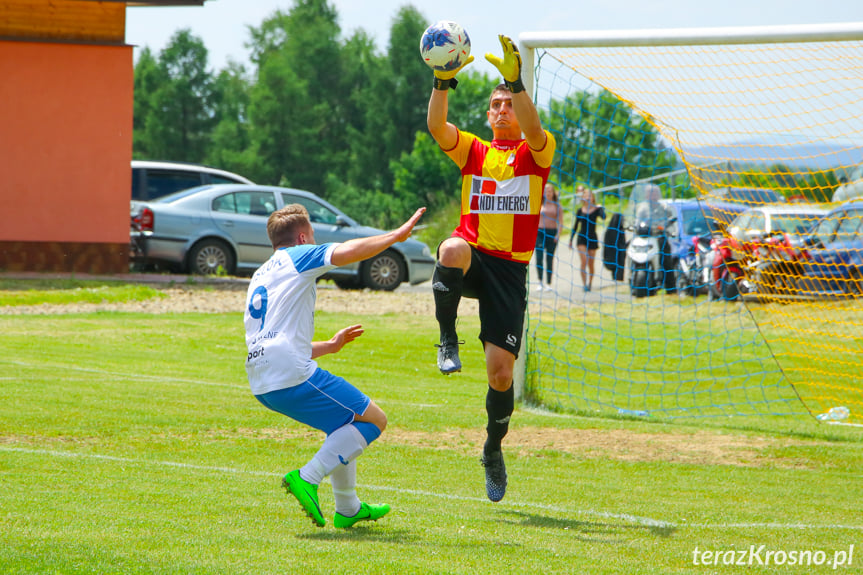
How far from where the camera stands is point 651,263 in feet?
64.7

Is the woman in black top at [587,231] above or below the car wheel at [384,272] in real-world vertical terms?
above

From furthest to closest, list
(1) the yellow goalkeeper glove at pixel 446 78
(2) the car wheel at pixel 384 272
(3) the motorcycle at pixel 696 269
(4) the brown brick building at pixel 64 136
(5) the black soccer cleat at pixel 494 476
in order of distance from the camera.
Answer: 1. (2) the car wheel at pixel 384 272
2. (4) the brown brick building at pixel 64 136
3. (3) the motorcycle at pixel 696 269
4. (5) the black soccer cleat at pixel 494 476
5. (1) the yellow goalkeeper glove at pixel 446 78

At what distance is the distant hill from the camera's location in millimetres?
9141

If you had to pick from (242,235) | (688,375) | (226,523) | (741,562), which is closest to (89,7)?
(242,235)

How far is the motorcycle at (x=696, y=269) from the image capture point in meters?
14.8

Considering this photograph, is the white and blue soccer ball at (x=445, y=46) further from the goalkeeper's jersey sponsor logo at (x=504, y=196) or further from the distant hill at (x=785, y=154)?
the distant hill at (x=785, y=154)

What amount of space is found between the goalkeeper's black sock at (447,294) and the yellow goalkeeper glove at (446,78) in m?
1.08

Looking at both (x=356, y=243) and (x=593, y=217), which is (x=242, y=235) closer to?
(x=593, y=217)

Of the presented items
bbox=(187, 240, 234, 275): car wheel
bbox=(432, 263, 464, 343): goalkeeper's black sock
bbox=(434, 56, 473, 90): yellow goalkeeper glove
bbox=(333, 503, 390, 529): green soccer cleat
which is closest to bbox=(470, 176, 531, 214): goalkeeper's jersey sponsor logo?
bbox=(432, 263, 464, 343): goalkeeper's black sock

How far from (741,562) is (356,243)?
2.48m

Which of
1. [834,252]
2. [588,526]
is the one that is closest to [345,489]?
[588,526]

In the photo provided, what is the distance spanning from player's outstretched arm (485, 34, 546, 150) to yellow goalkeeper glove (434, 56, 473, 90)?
0.19m

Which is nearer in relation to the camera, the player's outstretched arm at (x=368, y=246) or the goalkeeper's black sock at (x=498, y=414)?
the player's outstretched arm at (x=368, y=246)

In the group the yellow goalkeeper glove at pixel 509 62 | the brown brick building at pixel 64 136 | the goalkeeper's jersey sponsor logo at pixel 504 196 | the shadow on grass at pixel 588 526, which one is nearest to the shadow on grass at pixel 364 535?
the shadow on grass at pixel 588 526
